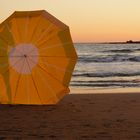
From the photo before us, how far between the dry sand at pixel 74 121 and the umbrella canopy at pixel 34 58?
38cm

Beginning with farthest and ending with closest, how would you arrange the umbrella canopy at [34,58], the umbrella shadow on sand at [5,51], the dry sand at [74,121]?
the umbrella shadow on sand at [5,51] → the umbrella canopy at [34,58] → the dry sand at [74,121]

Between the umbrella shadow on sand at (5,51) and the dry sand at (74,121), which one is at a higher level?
the umbrella shadow on sand at (5,51)

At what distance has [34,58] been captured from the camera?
934cm

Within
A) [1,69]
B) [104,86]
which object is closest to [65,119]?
[1,69]

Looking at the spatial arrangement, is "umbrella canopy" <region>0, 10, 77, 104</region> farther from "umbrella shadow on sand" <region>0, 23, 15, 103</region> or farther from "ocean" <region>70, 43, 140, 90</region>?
"ocean" <region>70, 43, 140, 90</region>

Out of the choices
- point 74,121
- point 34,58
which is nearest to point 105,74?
point 34,58

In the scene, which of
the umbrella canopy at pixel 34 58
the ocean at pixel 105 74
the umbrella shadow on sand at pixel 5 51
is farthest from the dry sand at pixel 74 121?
the ocean at pixel 105 74

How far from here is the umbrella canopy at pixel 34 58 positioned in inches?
363

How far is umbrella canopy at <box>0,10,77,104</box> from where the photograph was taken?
9.23 m

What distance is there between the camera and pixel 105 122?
7.93 metres

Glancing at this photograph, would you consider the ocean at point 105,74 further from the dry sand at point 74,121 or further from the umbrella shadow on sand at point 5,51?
the umbrella shadow on sand at point 5,51

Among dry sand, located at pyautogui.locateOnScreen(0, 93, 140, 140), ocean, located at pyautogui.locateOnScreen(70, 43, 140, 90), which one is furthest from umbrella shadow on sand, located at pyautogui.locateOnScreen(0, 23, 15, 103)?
ocean, located at pyautogui.locateOnScreen(70, 43, 140, 90)

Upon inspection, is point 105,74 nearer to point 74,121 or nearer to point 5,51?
point 5,51

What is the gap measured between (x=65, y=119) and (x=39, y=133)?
1.37 metres
